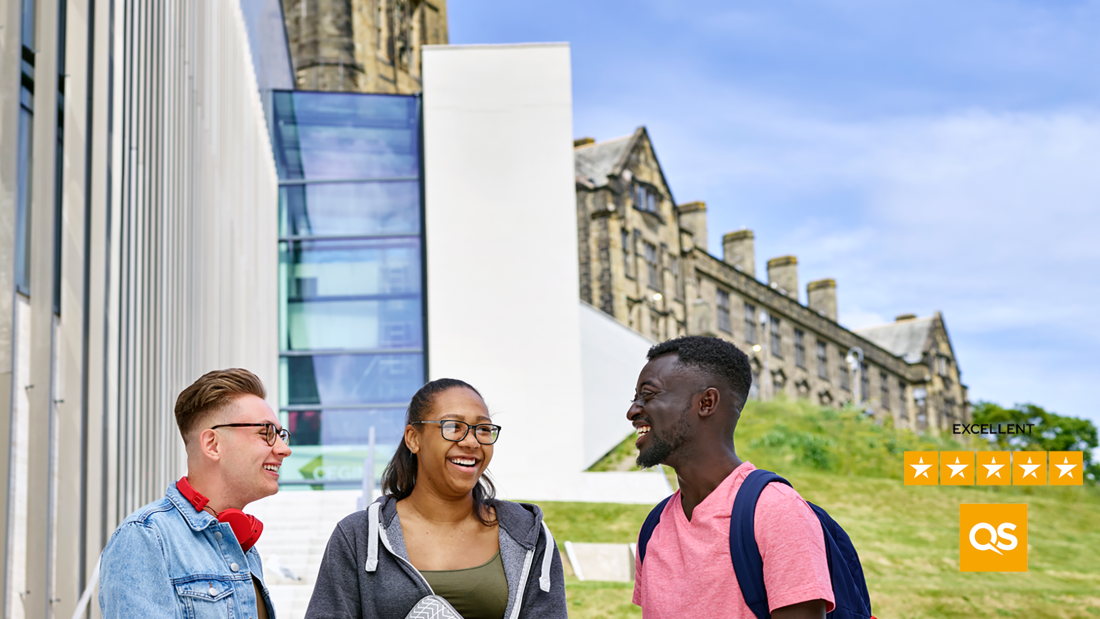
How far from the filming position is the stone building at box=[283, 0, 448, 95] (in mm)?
32812

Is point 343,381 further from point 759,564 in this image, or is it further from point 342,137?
point 759,564

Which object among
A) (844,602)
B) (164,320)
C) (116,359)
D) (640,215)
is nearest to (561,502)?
(164,320)

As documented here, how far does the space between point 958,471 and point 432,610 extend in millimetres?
19513

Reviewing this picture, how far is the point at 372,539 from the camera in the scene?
2795 millimetres

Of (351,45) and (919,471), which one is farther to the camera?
(351,45)

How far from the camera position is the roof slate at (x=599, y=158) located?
120 ft

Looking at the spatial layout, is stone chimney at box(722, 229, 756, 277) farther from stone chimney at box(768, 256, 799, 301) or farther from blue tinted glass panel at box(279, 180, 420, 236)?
blue tinted glass panel at box(279, 180, 420, 236)

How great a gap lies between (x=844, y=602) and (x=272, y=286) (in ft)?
47.2

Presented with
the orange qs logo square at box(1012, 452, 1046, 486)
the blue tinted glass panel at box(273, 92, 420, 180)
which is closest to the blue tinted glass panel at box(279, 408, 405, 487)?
the blue tinted glass panel at box(273, 92, 420, 180)

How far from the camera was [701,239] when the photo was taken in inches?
1729

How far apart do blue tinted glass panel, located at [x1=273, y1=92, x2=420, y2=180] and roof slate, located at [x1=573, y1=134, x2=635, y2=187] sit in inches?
682

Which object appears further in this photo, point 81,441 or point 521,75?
point 521,75

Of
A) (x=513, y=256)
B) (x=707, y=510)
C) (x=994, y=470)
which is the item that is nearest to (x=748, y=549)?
(x=707, y=510)

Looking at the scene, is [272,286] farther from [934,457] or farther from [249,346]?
[934,457]
